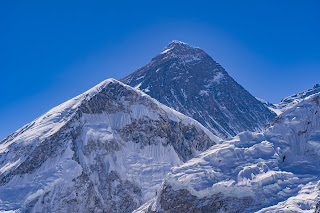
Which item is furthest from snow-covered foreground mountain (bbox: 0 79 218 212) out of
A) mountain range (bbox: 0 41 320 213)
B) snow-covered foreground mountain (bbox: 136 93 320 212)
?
snow-covered foreground mountain (bbox: 136 93 320 212)

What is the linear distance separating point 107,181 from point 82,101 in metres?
24.7

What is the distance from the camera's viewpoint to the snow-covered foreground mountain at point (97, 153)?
7419cm

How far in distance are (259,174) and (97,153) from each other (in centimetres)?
5189

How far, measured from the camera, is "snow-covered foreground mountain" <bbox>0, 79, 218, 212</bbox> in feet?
243

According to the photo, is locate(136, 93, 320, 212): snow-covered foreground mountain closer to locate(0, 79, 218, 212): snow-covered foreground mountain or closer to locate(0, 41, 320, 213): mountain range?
locate(0, 41, 320, 213): mountain range

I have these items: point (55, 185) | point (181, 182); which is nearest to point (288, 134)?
point (181, 182)

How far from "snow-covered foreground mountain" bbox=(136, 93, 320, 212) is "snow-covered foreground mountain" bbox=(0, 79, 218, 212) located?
1443 inches

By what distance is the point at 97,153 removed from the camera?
8338 centimetres

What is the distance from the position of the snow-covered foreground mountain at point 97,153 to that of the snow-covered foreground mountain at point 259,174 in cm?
3665

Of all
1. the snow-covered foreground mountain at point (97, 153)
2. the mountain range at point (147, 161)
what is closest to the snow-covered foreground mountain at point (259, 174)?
the mountain range at point (147, 161)

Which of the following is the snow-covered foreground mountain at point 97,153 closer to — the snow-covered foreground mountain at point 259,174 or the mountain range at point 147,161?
the mountain range at point 147,161

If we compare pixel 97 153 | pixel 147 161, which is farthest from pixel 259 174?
pixel 97 153

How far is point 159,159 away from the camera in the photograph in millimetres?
88000

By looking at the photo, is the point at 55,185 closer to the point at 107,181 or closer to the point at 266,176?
the point at 107,181
